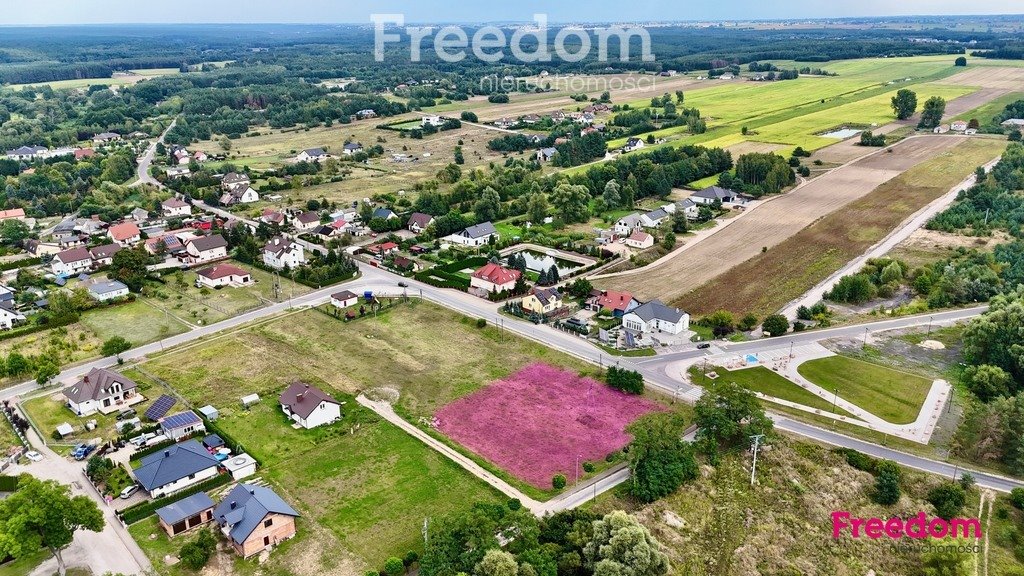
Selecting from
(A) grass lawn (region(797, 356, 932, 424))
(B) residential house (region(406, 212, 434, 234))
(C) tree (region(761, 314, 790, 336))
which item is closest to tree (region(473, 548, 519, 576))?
(A) grass lawn (region(797, 356, 932, 424))

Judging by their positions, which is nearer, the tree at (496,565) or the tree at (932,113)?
the tree at (496,565)

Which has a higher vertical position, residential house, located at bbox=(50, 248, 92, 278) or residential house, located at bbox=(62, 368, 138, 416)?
residential house, located at bbox=(50, 248, 92, 278)

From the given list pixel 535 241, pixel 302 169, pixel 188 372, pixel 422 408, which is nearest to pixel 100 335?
pixel 188 372

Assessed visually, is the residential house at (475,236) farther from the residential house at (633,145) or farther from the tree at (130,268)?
the residential house at (633,145)

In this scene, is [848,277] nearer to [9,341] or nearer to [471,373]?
[471,373]

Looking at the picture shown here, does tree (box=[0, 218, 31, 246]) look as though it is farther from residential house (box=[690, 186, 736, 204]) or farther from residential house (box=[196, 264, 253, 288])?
residential house (box=[690, 186, 736, 204])

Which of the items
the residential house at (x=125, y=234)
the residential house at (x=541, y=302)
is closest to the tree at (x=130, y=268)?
the residential house at (x=125, y=234)

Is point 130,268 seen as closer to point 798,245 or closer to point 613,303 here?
point 613,303
